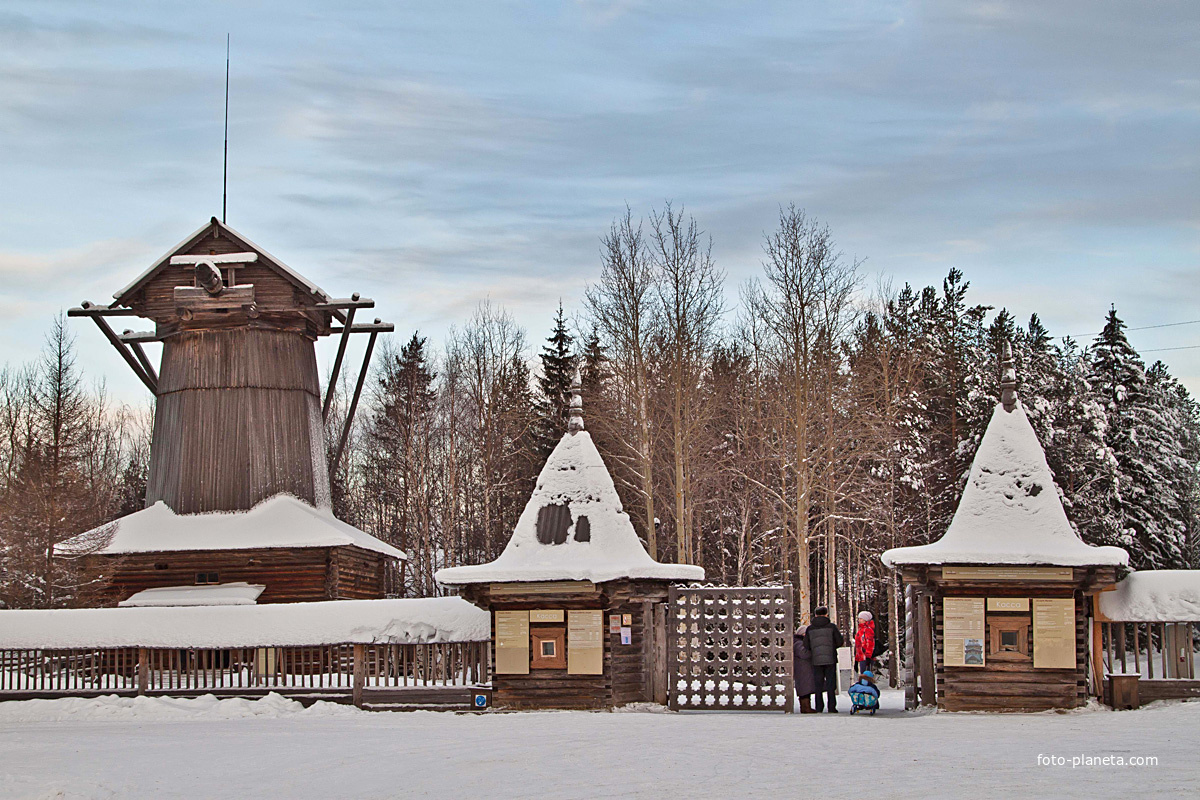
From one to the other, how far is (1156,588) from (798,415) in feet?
39.5

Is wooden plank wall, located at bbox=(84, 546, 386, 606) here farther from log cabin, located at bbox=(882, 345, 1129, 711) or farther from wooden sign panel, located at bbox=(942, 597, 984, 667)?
wooden sign panel, located at bbox=(942, 597, 984, 667)

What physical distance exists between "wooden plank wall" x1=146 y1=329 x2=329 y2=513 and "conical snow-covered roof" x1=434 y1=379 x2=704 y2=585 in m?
13.1

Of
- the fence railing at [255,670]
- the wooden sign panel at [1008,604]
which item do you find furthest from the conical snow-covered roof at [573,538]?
the wooden sign panel at [1008,604]

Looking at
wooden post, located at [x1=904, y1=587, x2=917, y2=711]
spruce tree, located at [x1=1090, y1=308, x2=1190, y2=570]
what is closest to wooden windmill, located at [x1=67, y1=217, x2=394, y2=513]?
wooden post, located at [x1=904, y1=587, x2=917, y2=711]

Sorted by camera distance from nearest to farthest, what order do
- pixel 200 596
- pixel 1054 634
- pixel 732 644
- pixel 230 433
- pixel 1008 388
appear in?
1. pixel 1054 634
2. pixel 732 644
3. pixel 1008 388
4. pixel 200 596
5. pixel 230 433

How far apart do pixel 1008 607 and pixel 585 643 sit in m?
6.60

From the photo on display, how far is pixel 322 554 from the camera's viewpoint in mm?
29750

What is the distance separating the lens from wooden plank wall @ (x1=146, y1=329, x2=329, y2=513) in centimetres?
3133

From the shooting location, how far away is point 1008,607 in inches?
730

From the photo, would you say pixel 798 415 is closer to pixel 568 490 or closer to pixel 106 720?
pixel 568 490

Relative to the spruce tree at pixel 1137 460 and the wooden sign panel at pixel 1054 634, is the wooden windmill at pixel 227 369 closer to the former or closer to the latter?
the wooden sign panel at pixel 1054 634

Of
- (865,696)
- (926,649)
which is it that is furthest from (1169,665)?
(865,696)

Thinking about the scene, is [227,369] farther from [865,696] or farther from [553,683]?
[865,696]

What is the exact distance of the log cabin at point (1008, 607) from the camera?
18219 millimetres
